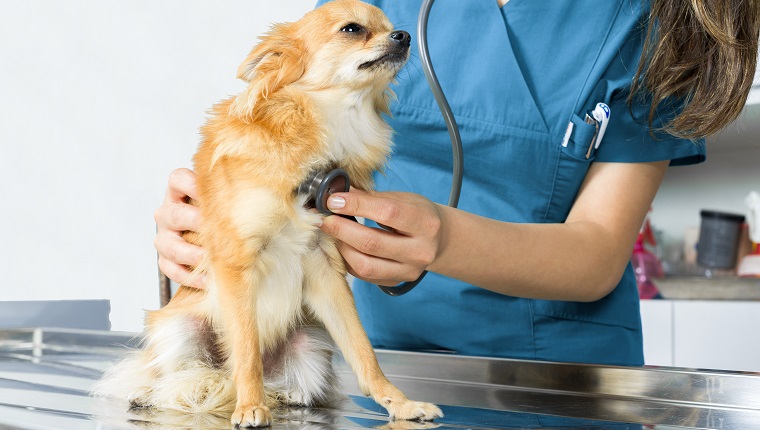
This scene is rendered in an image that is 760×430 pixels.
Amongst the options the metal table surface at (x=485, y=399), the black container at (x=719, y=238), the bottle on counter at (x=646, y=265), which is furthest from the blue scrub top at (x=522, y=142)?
the black container at (x=719, y=238)

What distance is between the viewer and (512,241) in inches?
36.9

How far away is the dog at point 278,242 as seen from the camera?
0.73 m

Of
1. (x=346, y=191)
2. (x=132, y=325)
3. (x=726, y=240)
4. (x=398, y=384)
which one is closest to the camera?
(x=346, y=191)

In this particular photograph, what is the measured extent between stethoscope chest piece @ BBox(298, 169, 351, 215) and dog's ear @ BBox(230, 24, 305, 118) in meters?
0.11

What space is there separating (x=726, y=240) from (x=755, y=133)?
424mm

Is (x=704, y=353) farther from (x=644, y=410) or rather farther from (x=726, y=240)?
(x=644, y=410)

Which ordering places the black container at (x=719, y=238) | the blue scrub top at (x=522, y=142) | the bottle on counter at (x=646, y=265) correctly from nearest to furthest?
1. the blue scrub top at (x=522, y=142)
2. the bottle on counter at (x=646, y=265)
3. the black container at (x=719, y=238)

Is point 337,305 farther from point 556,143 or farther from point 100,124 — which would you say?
point 100,124

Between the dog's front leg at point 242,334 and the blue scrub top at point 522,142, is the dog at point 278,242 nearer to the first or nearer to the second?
the dog's front leg at point 242,334

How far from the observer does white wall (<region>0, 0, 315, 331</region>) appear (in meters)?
2.49

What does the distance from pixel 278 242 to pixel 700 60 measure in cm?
66

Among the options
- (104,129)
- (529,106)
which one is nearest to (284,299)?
(529,106)

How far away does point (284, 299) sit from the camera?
81 cm

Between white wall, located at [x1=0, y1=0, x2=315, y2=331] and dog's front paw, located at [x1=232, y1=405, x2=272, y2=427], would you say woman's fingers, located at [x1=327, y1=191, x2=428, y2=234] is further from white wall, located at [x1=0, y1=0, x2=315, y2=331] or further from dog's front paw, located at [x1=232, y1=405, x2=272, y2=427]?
white wall, located at [x1=0, y1=0, x2=315, y2=331]
